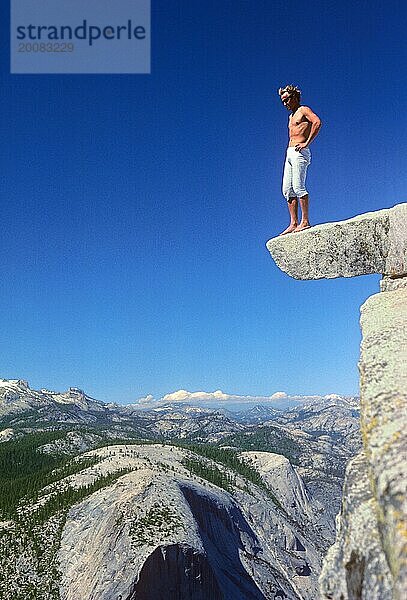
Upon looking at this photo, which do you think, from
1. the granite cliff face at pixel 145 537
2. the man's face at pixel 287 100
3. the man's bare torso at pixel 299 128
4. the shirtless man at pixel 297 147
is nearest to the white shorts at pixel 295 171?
the shirtless man at pixel 297 147

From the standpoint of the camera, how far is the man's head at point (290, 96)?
9.36 m

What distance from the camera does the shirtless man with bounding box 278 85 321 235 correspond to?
921 cm

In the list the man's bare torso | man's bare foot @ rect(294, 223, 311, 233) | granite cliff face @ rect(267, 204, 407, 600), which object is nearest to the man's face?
the man's bare torso

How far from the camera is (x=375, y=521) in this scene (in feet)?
9.80

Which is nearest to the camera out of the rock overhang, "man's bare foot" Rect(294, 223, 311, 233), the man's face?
the rock overhang

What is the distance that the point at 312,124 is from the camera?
9.14m

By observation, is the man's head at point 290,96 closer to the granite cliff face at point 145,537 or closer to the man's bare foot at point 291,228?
the man's bare foot at point 291,228

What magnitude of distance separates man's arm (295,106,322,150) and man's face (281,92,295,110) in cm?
30

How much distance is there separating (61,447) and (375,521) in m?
155

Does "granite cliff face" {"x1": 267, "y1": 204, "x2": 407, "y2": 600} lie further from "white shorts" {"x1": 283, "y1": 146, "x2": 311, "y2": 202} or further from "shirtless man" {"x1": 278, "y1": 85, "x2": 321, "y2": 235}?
"white shorts" {"x1": 283, "y1": 146, "x2": 311, "y2": 202}

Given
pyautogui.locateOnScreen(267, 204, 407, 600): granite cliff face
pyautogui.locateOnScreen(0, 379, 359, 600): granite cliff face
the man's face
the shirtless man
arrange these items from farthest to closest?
pyautogui.locateOnScreen(0, 379, 359, 600): granite cliff face < the man's face < the shirtless man < pyautogui.locateOnScreen(267, 204, 407, 600): granite cliff face

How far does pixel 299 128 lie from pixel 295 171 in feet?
2.91

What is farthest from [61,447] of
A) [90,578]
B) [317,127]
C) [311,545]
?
[317,127]

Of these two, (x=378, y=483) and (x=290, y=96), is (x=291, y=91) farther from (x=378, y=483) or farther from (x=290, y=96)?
(x=378, y=483)
